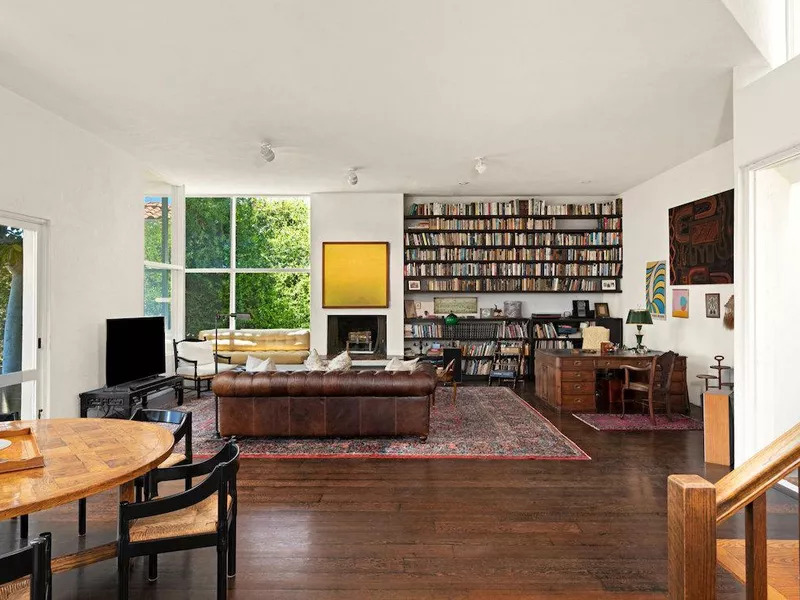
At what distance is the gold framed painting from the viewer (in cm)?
935

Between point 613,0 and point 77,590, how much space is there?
4316mm

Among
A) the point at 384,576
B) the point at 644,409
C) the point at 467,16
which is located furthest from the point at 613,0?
the point at 644,409

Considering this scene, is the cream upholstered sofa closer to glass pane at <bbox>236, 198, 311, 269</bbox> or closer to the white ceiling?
glass pane at <bbox>236, 198, 311, 269</bbox>

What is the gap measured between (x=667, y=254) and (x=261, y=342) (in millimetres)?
6516

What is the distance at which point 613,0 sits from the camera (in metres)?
3.38

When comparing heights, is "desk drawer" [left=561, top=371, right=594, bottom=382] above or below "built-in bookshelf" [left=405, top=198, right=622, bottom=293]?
below

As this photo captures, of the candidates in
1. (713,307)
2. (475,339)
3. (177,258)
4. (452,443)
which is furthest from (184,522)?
(475,339)

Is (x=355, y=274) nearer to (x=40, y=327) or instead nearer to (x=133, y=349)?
(x=133, y=349)

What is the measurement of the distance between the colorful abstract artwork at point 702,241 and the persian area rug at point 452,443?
271cm

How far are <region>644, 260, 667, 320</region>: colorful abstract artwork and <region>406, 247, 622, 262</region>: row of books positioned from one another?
120cm

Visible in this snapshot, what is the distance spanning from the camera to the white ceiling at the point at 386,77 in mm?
3570

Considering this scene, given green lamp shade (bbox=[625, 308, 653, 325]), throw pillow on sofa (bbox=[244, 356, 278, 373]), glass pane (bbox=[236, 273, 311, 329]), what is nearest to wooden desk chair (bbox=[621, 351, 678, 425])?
green lamp shade (bbox=[625, 308, 653, 325])

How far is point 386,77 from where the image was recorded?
455 centimetres

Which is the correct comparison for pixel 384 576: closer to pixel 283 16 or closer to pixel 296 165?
pixel 283 16
